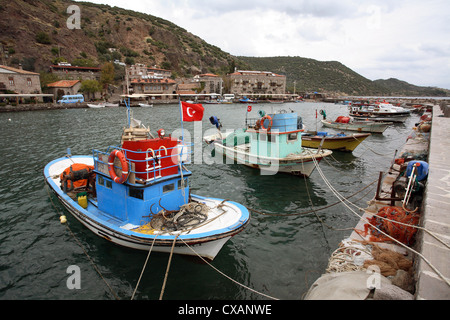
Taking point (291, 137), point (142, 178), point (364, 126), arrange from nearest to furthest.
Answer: point (142, 178) → point (291, 137) → point (364, 126)

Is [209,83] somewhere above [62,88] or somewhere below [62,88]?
above

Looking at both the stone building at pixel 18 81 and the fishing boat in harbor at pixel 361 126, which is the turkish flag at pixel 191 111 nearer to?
the fishing boat in harbor at pixel 361 126

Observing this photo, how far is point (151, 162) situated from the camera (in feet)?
30.3

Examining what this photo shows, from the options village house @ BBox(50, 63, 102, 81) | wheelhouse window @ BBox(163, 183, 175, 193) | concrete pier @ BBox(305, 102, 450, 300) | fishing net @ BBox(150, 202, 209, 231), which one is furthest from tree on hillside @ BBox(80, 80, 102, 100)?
concrete pier @ BBox(305, 102, 450, 300)

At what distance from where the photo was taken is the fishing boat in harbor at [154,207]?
27.9 feet

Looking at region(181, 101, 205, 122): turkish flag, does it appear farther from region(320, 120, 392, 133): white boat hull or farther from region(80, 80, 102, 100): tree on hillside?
region(80, 80, 102, 100): tree on hillside

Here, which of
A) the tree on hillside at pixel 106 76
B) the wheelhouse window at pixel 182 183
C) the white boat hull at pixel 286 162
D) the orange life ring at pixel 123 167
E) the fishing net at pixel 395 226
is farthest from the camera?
the tree on hillside at pixel 106 76

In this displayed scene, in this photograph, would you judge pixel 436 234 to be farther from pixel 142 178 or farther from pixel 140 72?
pixel 140 72

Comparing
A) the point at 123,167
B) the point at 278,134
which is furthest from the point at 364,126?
the point at 123,167

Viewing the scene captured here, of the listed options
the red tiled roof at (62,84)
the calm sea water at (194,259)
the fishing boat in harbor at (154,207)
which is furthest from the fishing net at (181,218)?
the red tiled roof at (62,84)

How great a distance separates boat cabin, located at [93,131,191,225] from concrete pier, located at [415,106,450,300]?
739 cm

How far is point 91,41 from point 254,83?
269 feet

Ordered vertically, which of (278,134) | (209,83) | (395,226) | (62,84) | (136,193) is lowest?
(395,226)

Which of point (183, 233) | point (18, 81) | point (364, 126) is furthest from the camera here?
point (18, 81)
